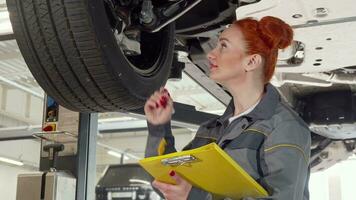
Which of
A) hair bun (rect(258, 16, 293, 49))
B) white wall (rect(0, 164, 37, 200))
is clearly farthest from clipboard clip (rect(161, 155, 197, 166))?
white wall (rect(0, 164, 37, 200))

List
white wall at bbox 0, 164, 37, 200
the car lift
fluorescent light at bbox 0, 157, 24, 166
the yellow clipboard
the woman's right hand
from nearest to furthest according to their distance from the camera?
1. the yellow clipboard
2. the woman's right hand
3. the car lift
4. fluorescent light at bbox 0, 157, 24, 166
5. white wall at bbox 0, 164, 37, 200

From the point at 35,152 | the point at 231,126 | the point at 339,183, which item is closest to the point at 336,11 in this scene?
the point at 231,126

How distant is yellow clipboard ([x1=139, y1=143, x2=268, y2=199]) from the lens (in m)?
1.26

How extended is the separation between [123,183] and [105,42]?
499 cm

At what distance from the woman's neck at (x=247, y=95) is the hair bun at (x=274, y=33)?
0.14 metres

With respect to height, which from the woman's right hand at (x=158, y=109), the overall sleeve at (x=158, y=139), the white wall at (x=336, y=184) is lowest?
the white wall at (x=336, y=184)

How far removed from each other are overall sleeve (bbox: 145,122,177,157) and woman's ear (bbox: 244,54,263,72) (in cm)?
30

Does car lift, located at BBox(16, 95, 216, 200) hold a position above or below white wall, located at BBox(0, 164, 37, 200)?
above

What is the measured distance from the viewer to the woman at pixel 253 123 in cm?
139

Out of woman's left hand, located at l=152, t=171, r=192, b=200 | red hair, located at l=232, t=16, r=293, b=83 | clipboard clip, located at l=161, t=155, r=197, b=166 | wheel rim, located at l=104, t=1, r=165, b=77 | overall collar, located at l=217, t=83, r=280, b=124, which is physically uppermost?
red hair, located at l=232, t=16, r=293, b=83

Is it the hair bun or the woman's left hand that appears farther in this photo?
the hair bun

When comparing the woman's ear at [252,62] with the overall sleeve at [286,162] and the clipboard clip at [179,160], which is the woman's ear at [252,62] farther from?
the clipboard clip at [179,160]

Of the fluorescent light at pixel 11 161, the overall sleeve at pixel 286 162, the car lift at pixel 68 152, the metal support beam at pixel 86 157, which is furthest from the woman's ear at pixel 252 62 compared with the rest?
the fluorescent light at pixel 11 161

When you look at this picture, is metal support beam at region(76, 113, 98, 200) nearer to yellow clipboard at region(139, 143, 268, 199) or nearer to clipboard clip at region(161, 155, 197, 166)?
Result: yellow clipboard at region(139, 143, 268, 199)
